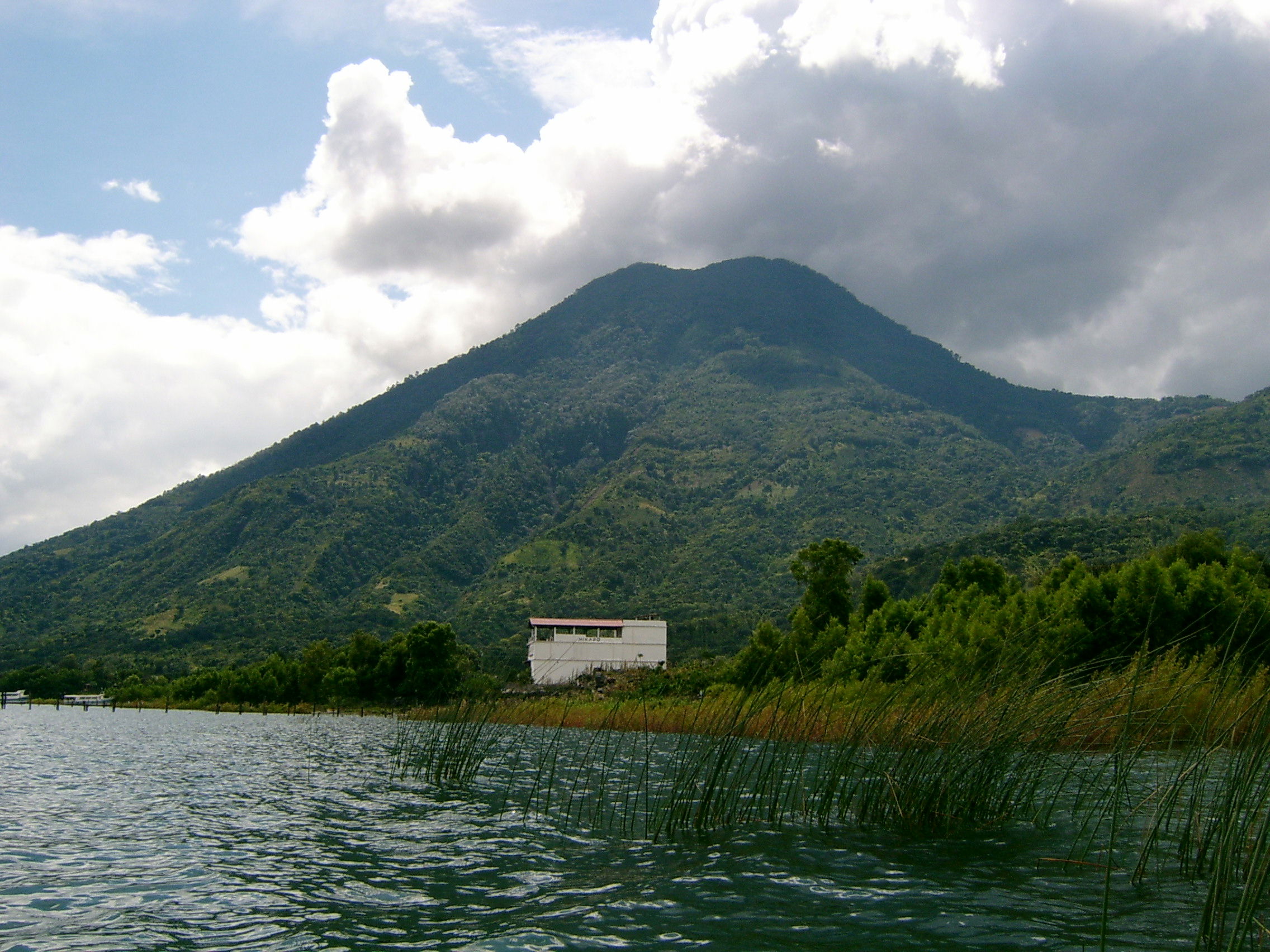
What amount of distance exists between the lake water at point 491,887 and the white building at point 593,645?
76036 millimetres

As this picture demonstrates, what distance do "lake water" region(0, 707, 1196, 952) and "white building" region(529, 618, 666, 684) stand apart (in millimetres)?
76036

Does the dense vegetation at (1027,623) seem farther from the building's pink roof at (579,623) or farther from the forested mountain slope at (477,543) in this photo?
the forested mountain slope at (477,543)

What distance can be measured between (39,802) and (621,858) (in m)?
12.9

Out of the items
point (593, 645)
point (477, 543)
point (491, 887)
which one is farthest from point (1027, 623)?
point (477, 543)

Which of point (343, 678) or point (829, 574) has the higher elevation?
point (829, 574)

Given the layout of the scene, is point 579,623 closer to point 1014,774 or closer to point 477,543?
point 477,543

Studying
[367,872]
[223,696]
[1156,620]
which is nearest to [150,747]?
[367,872]

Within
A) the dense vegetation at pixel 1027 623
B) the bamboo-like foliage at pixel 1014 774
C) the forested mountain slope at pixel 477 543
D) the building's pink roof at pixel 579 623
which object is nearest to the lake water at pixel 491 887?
the bamboo-like foliage at pixel 1014 774

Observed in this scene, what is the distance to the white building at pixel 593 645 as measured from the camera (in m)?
94.2

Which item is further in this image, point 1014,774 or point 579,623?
Result: point 579,623

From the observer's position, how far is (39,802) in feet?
60.1

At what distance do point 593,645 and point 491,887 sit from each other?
287 feet

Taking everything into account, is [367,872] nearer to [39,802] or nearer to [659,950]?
[659,950]

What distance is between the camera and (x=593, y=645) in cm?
9731
